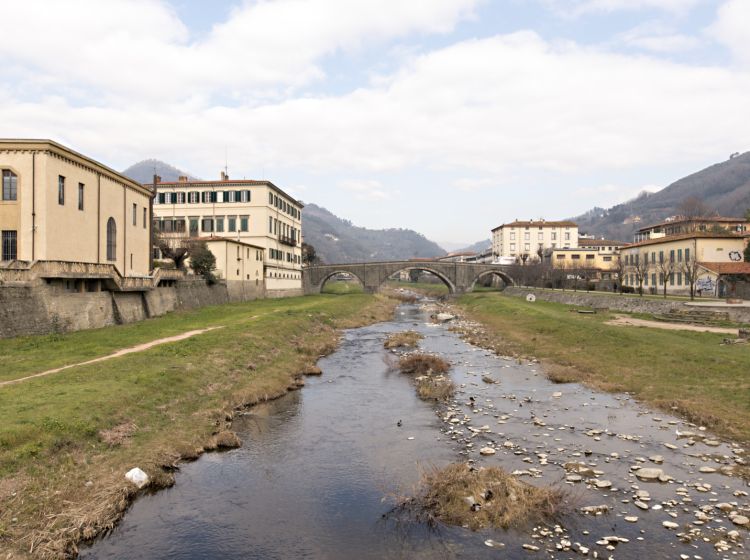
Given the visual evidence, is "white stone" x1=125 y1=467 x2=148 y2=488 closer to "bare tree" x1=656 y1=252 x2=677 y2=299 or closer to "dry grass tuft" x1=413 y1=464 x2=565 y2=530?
"dry grass tuft" x1=413 y1=464 x2=565 y2=530

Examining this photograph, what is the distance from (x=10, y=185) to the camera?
3491 cm

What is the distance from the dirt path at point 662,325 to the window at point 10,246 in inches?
1965

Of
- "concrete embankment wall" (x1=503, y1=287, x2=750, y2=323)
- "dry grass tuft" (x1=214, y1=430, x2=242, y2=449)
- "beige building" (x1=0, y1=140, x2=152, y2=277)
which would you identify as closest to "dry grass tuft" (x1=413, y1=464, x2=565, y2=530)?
"dry grass tuft" (x1=214, y1=430, x2=242, y2=449)

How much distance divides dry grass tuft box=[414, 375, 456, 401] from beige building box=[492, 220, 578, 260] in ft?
454

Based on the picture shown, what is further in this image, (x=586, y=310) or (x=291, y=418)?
(x=586, y=310)

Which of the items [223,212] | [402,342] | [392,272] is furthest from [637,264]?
[223,212]

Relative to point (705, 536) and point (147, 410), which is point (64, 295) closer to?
point (147, 410)

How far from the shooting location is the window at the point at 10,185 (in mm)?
34812

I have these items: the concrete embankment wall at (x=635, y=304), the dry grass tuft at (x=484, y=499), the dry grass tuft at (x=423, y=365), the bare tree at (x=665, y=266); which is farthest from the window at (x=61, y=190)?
the bare tree at (x=665, y=266)

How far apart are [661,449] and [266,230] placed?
A: 6951 centimetres

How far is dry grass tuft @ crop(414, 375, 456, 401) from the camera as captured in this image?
2491 centimetres

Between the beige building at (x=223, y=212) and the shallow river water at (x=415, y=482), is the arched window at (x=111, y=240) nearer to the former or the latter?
the shallow river water at (x=415, y=482)

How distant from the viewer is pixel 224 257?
207ft

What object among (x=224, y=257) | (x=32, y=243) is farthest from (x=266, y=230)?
(x=32, y=243)
